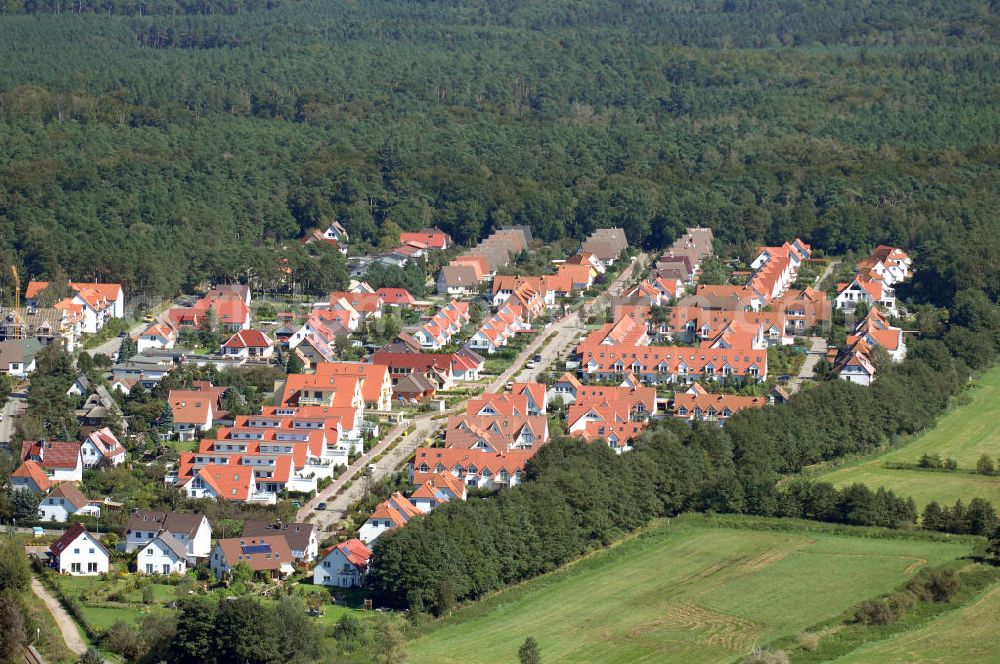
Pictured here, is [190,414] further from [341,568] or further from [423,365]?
[341,568]

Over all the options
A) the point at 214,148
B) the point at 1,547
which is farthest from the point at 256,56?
the point at 1,547

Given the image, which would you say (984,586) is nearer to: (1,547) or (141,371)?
(1,547)

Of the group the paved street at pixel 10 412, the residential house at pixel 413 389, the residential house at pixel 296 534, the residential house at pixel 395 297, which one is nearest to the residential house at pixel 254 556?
the residential house at pixel 296 534

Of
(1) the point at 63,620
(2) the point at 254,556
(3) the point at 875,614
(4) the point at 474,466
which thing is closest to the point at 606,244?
(4) the point at 474,466

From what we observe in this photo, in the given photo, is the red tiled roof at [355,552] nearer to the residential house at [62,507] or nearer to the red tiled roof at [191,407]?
the residential house at [62,507]

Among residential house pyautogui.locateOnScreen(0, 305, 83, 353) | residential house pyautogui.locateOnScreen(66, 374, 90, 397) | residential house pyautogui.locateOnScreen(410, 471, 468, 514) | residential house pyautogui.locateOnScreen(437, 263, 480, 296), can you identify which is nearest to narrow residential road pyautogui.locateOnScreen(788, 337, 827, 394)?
residential house pyautogui.locateOnScreen(410, 471, 468, 514)

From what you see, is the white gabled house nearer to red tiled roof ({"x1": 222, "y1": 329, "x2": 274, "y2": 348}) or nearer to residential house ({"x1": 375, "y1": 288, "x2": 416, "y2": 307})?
red tiled roof ({"x1": 222, "y1": 329, "x2": 274, "y2": 348})
